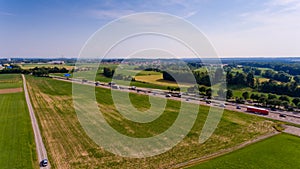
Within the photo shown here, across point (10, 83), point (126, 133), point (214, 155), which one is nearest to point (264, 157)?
point (214, 155)

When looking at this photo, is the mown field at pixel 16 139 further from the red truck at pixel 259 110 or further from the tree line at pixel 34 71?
the tree line at pixel 34 71

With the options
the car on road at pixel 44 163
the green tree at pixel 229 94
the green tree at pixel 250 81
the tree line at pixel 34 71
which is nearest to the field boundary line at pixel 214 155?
the car on road at pixel 44 163

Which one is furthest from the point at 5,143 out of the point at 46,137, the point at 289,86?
the point at 289,86

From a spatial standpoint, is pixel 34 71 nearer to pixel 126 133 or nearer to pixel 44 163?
pixel 126 133

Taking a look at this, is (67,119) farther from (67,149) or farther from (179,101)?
(179,101)

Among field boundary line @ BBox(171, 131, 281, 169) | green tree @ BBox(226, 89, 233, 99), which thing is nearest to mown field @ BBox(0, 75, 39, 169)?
field boundary line @ BBox(171, 131, 281, 169)

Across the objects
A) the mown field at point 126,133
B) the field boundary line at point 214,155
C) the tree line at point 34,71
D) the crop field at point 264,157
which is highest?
the tree line at point 34,71

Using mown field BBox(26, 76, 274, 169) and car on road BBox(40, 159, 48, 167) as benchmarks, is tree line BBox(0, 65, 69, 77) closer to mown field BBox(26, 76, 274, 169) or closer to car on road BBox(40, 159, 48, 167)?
mown field BBox(26, 76, 274, 169)
